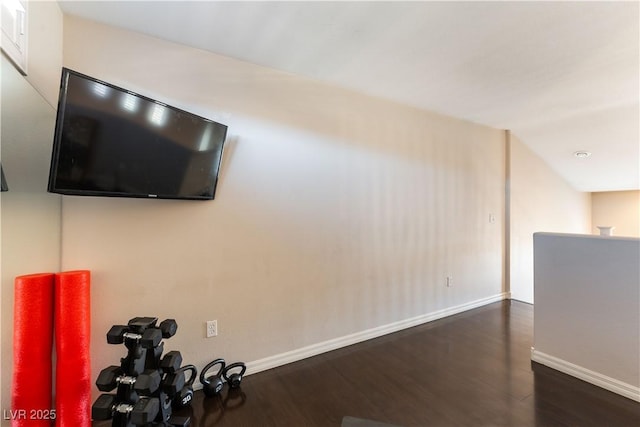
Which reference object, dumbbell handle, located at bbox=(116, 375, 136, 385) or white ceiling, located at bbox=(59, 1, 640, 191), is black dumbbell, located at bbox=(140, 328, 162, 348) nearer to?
dumbbell handle, located at bbox=(116, 375, 136, 385)

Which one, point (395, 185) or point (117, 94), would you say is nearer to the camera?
point (117, 94)

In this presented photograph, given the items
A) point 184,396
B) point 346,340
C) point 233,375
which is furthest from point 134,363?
point 346,340

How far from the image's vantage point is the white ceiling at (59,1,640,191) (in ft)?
4.95

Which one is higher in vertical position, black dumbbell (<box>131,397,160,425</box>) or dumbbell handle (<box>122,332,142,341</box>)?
dumbbell handle (<box>122,332,142,341</box>)

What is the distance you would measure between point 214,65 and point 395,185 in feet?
6.31

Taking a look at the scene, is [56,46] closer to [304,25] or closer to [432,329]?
[304,25]

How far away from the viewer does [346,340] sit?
243 cm

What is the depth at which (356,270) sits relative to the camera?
250cm

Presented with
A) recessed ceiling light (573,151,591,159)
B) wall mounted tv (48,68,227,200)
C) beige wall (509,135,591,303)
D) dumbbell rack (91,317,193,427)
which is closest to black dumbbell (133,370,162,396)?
dumbbell rack (91,317,193,427)

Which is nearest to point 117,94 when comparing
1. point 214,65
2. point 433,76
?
point 214,65

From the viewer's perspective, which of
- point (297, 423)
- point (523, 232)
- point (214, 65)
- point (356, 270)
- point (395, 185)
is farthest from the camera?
point (523, 232)

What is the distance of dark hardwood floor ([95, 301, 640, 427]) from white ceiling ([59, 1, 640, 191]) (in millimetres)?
2346

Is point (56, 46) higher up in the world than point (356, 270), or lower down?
higher up

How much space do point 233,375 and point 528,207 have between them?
175 inches
